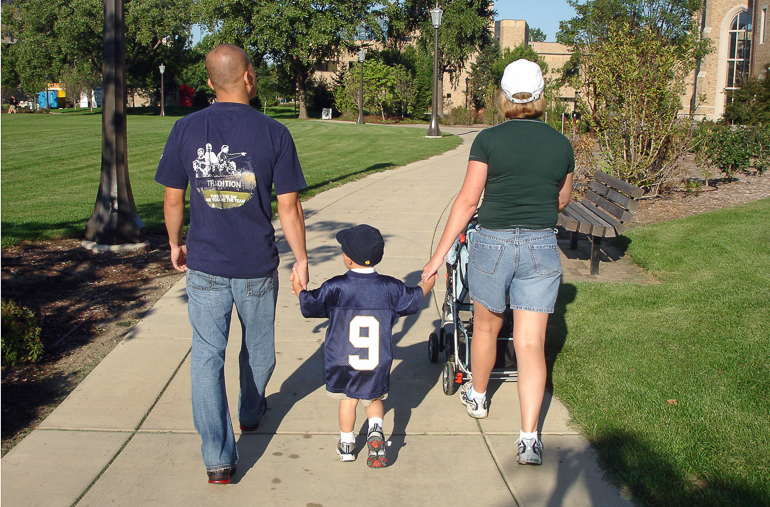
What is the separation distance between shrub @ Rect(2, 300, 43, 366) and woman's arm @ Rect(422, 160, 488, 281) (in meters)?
2.84

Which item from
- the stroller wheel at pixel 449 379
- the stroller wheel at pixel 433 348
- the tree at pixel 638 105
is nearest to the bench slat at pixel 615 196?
the tree at pixel 638 105

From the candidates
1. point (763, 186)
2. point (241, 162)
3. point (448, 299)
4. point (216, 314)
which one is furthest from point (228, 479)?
point (763, 186)

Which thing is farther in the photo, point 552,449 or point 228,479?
point 552,449

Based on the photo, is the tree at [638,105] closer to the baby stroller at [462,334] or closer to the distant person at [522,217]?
the baby stroller at [462,334]

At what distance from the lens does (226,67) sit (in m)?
2.97

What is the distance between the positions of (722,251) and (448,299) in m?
4.29

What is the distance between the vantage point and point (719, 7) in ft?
131

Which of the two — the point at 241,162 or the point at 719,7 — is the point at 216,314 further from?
the point at 719,7

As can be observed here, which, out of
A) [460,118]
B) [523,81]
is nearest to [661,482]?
[523,81]

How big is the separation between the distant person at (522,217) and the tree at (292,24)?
41667 millimetres

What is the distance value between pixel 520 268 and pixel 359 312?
823mm

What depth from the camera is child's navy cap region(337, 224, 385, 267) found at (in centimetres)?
311

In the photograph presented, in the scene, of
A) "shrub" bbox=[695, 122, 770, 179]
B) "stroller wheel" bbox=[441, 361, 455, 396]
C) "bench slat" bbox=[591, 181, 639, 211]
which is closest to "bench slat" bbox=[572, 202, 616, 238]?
"bench slat" bbox=[591, 181, 639, 211]

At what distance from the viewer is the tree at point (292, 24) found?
140ft
